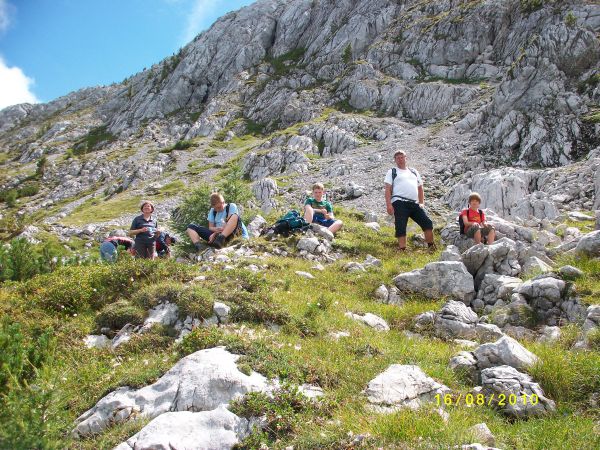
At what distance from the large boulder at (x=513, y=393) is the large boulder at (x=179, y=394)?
2.94 meters

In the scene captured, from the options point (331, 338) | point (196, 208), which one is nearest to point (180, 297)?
point (331, 338)

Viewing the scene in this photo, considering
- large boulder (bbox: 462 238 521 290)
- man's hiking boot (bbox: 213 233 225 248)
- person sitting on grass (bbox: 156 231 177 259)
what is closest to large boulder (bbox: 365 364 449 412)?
large boulder (bbox: 462 238 521 290)

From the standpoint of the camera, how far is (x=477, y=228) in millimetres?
11797

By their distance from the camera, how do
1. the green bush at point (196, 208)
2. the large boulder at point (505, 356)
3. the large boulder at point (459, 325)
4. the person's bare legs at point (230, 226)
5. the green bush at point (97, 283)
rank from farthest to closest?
1. the green bush at point (196, 208)
2. the person's bare legs at point (230, 226)
3. the green bush at point (97, 283)
4. the large boulder at point (459, 325)
5. the large boulder at point (505, 356)

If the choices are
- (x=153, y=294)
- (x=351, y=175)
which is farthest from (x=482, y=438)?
(x=351, y=175)

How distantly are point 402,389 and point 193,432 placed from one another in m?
2.65

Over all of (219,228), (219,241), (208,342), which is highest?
(219,228)

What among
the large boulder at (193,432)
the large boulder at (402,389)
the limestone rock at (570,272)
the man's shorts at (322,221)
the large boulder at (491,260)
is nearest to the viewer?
the large boulder at (193,432)

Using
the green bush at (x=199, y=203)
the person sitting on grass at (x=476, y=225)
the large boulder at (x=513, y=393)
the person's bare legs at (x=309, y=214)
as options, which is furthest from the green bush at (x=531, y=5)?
the large boulder at (x=513, y=393)

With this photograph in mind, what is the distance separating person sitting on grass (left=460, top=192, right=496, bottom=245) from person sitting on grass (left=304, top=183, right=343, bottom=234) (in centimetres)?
473

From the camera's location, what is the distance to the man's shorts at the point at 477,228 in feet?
38.2

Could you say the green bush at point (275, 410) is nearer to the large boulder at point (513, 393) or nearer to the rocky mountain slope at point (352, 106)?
the large boulder at point (513, 393)

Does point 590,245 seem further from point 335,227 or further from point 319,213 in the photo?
point 319,213

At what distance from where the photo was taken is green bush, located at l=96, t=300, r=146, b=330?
7.52 m
